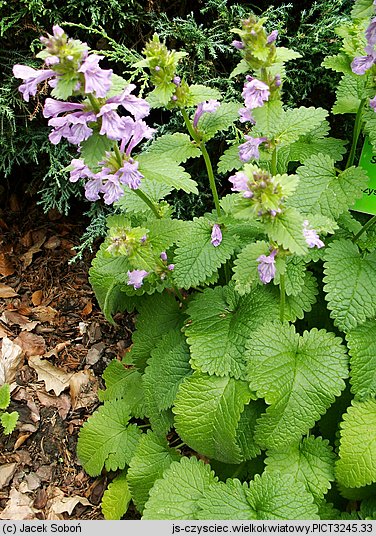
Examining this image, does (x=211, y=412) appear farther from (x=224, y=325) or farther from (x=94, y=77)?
(x=94, y=77)

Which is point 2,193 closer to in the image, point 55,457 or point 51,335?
point 51,335

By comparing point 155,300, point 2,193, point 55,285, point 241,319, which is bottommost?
point 55,285

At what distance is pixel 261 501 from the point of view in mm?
1986

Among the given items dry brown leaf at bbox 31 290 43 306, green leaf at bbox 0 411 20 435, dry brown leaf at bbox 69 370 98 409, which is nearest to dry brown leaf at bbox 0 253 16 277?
dry brown leaf at bbox 31 290 43 306

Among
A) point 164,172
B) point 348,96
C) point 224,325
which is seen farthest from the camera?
point 348,96

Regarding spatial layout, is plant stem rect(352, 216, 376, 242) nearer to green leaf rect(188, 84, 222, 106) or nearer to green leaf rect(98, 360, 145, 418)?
green leaf rect(188, 84, 222, 106)

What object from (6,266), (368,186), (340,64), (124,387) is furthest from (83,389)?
(340,64)

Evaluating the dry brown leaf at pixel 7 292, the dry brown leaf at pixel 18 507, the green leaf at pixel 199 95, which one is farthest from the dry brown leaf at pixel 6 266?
the green leaf at pixel 199 95

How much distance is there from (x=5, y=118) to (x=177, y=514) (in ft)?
6.88

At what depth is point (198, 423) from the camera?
6.91ft

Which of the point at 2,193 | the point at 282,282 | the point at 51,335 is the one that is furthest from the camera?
the point at 2,193

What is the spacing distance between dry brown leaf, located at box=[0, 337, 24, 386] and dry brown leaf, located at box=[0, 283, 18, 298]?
32cm

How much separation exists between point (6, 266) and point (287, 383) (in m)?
1.97
